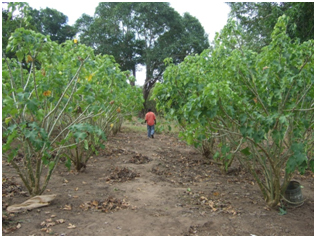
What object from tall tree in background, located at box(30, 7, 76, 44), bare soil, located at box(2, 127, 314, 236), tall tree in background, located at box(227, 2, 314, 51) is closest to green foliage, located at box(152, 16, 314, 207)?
bare soil, located at box(2, 127, 314, 236)

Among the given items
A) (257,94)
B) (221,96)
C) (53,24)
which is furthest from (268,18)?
(53,24)

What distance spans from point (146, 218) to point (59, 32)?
2097cm

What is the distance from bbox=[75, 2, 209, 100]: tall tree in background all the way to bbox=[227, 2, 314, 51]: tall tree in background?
25.2ft

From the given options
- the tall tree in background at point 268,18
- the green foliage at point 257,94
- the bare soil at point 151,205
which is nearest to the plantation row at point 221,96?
the green foliage at point 257,94

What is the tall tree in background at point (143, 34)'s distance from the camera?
769 inches

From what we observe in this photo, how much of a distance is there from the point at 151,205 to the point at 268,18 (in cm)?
837

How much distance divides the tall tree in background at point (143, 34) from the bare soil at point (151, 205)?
14178 millimetres

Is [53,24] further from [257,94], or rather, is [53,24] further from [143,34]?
[257,94]

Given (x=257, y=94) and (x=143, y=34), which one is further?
(x=143, y=34)

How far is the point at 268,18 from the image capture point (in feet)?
33.2

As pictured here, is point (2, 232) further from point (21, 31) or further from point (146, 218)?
point (21, 31)

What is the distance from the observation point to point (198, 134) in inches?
159

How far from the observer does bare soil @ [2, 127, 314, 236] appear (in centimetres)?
355

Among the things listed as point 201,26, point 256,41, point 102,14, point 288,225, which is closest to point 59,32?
point 102,14
